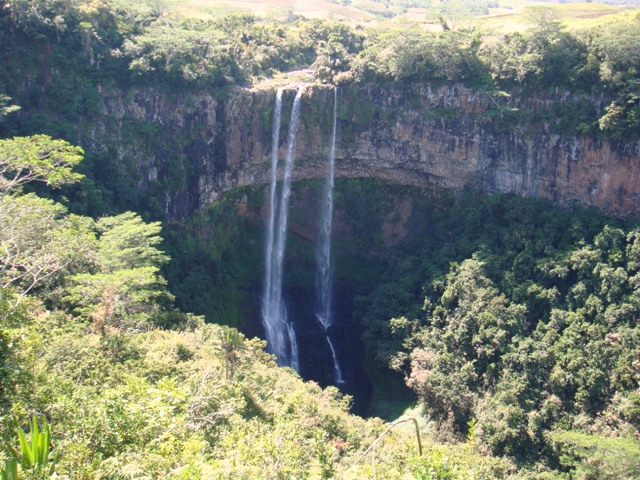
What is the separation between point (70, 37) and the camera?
25594mm

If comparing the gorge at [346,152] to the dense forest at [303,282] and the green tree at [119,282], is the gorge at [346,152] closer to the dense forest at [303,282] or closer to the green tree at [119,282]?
the dense forest at [303,282]

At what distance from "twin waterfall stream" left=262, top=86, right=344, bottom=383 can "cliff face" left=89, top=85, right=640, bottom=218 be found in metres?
0.46

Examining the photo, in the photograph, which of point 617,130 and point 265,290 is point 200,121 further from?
point 617,130

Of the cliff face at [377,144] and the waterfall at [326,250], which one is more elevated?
the cliff face at [377,144]

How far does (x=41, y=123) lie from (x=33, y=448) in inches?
801

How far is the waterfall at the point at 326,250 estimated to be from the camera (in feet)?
101

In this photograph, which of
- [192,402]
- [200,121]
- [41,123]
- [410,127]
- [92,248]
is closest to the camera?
[192,402]

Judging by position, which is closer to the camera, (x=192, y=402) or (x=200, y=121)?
(x=192, y=402)

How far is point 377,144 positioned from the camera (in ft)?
102

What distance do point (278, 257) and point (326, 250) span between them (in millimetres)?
2962

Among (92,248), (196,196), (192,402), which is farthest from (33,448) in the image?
(196,196)

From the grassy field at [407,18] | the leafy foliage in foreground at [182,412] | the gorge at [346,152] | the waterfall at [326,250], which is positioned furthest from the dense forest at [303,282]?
the grassy field at [407,18]

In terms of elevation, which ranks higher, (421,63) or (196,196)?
(421,63)

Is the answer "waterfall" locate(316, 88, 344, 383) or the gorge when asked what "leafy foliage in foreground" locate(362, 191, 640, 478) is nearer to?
the gorge
